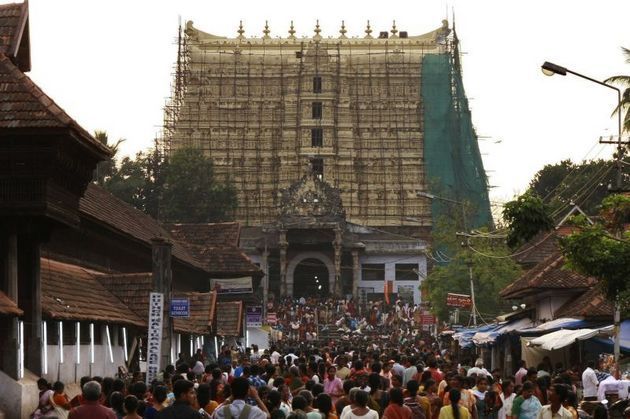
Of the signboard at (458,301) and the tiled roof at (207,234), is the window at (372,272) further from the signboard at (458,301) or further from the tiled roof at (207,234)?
the signboard at (458,301)

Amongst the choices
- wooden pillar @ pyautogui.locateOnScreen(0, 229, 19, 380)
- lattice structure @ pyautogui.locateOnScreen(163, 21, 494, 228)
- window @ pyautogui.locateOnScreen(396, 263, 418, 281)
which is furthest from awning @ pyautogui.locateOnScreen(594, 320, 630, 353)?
lattice structure @ pyautogui.locateOnScreen(163, 21, 494, 228)

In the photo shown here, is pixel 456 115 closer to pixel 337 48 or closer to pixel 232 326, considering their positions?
pixel 337 48

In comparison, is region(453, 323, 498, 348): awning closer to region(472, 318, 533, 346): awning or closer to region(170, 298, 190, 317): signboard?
region(472, 318, 533, 346): awning

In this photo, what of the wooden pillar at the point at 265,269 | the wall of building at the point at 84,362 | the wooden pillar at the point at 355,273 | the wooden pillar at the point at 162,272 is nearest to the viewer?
the wall of building at the point at 84,362

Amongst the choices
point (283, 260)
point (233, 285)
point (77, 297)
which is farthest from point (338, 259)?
point (77, 297)

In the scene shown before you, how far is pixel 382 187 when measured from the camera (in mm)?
106750

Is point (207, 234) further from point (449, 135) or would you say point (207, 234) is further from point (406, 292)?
point (449, 135)

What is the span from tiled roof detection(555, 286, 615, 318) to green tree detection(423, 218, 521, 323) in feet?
59.4

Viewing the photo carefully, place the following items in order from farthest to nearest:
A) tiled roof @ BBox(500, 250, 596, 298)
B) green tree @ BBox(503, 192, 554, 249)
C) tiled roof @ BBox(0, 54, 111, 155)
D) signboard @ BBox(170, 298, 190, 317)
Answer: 1. tiled roof @ BBox(500, 250, 596, 298)
2. signboard @ BBox(170, 298, 190, 317)
3. green tree @ BBox(503, 192, 554, 249)
4. tiled roof @ BBox(0, 54, 111, 155)

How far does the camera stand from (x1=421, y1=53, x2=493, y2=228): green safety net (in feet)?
343

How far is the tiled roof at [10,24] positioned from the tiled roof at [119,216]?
30.0 feet

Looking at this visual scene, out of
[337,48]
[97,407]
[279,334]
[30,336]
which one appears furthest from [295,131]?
[97,407]

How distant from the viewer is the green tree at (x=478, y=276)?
64562mm

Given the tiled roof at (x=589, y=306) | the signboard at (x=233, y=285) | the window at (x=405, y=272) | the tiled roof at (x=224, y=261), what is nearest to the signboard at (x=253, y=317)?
the tiled roof at (x=224, y=261)
